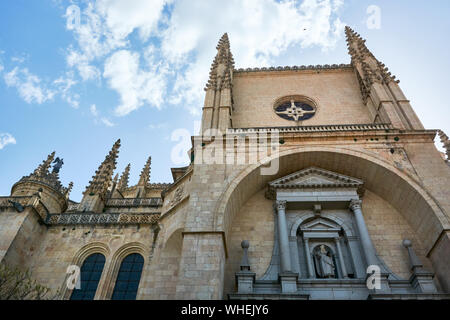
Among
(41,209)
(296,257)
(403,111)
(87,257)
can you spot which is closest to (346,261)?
(296,257)

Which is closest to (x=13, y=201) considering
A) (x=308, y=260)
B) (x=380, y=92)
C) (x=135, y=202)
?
(x=135, y=202)

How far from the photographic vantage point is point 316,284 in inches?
428

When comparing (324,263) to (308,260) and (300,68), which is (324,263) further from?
(300,68)

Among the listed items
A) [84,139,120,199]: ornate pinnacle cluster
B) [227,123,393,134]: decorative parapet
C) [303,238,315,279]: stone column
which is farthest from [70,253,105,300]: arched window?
[303,238,315,279]: stone column

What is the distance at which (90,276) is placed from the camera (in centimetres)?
1330

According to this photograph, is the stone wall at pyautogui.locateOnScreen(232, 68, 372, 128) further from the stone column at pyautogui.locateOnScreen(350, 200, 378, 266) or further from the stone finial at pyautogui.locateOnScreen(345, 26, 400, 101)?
the stone column at pyautogui.locateOnScreen(350, 200, 378, 266)

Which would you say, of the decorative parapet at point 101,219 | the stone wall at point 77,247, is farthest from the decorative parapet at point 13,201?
the stone wall at point 77,247

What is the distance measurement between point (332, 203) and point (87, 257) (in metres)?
9.90

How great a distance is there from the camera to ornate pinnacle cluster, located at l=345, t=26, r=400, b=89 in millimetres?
17319

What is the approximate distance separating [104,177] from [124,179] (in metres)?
9.44

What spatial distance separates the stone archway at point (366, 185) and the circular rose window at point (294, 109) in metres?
4.87

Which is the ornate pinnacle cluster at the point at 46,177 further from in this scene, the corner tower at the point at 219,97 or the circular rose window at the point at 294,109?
the circular rose window at the point at 294,109

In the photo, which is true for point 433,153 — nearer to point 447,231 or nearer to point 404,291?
point 447,231

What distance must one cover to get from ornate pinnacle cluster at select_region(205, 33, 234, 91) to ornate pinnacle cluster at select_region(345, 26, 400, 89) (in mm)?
7125
